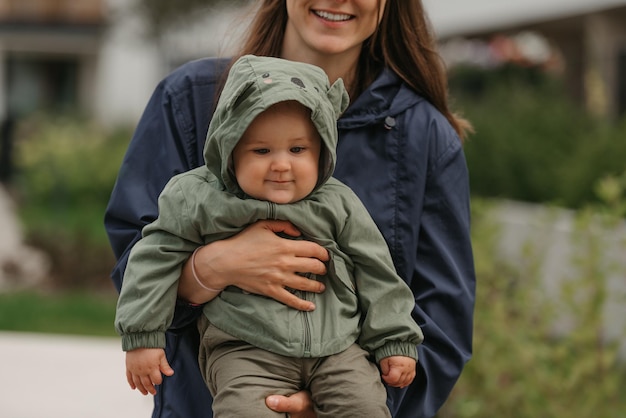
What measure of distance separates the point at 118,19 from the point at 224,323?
2458 centimetres

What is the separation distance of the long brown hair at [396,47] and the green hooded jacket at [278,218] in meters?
0.47

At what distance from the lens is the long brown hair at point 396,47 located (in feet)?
8.82

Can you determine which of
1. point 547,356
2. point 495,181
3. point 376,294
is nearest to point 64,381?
point 547,356

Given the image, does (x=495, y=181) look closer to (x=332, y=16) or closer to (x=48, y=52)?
(x=332, y=16)

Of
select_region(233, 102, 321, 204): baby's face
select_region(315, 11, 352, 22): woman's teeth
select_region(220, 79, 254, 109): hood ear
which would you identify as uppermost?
select_region(315, 11, 352, 22): woman's teeth

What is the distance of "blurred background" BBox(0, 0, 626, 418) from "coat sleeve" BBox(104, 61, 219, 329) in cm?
27

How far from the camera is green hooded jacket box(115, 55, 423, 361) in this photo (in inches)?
84.5

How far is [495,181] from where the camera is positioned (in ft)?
32.3

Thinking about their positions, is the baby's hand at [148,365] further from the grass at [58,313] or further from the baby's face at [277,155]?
the grass at [58,313]

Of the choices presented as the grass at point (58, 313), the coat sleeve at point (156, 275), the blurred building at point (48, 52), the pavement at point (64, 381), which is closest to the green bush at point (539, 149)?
the grass at point (58, 313)

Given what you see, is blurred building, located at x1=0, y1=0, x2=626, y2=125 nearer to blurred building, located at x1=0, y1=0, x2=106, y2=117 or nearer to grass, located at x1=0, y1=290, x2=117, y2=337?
blurred building, located at x1=0, y1=0, x2=106, y2=117

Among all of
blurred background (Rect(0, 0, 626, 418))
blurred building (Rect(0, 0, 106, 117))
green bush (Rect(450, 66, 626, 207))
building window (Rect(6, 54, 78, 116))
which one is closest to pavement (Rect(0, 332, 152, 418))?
blurred background (Rect(0, 0, 626, 418))

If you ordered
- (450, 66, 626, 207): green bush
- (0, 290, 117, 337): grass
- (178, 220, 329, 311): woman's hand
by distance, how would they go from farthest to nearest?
1. (450, 66, 626, 207): green bush
2. (0, 290, 117, 337): grass
3. (178, 220, 329, 311): woman's hand

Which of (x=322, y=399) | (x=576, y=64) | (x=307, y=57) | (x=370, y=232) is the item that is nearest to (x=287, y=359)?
(x=322, y=399)
